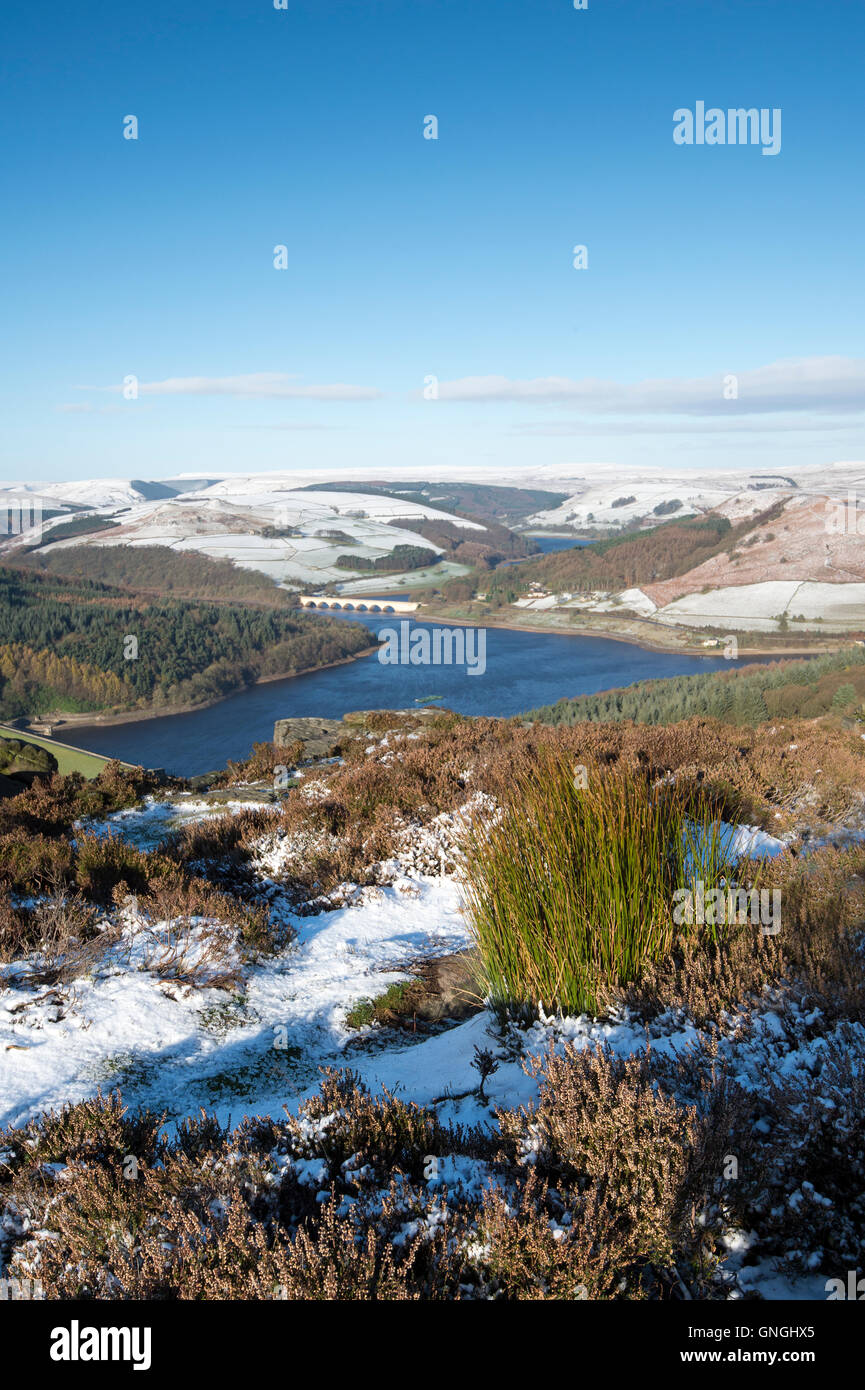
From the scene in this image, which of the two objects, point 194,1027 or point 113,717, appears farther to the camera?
point 113,717

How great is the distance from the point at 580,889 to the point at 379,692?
243ft

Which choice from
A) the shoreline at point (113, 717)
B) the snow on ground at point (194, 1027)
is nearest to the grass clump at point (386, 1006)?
the snow on ground at point (194, 1027)

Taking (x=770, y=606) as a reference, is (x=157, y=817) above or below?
below

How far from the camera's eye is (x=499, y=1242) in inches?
85.8

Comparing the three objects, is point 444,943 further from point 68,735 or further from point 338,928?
point 68,735

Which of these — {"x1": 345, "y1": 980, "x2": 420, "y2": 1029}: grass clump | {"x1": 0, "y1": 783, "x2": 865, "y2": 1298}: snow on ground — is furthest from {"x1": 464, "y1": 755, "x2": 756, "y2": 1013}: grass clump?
{"x1": 345, "y1": 980, "x2": 420, "y2": 1029}: grass clump

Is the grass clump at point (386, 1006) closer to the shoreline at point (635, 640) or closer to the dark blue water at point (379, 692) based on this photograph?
the dark blue water at point (379, 692)

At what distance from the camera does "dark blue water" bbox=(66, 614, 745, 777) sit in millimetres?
63844

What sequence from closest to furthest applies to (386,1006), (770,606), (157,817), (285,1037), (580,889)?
1. (580,889)
2. (285,1037)
3. (386,1006)
4. (157,817)
5. (770,606)

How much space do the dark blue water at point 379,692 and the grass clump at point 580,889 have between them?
51.3 m

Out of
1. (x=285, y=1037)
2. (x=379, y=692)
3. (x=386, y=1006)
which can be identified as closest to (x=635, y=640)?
(x=379, y=692)

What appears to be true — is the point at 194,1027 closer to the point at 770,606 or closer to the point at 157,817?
the point at 157,817

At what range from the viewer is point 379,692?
7788cm
